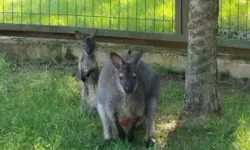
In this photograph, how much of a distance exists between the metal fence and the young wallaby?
5.52 ft

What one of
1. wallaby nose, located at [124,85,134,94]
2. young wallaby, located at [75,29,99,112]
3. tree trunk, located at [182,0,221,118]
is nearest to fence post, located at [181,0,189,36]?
young wallaby, located at [75,29,99,112]

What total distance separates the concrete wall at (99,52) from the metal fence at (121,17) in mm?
173

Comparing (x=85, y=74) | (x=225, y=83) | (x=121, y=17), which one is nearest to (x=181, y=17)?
(x=121, y=17)

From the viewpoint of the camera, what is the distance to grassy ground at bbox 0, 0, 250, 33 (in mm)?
8383

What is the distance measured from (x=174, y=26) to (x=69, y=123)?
270cm

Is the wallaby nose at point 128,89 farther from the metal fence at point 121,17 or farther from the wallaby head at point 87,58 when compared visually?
the metal fence at point 121,17

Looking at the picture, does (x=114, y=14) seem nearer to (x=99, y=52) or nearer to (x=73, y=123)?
(x=99, y=52)

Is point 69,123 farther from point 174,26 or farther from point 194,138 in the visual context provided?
point 174,26

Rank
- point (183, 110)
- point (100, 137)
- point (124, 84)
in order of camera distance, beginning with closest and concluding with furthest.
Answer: point (124, 84) < point (100, 137) < point (183, 110)

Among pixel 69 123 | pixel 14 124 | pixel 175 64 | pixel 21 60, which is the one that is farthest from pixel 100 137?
pixel 21 60

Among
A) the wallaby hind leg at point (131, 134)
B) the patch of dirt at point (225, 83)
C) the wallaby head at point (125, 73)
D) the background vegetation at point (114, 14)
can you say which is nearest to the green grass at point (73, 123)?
the wallaby hind leg at point (131, 134)

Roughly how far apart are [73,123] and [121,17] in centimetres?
282

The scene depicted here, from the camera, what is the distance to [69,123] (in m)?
6.47

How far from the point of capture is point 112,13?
9039 mm
